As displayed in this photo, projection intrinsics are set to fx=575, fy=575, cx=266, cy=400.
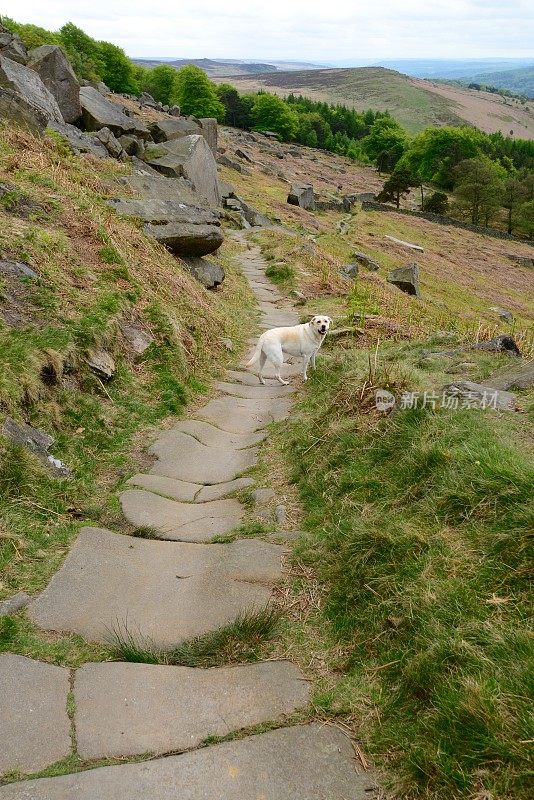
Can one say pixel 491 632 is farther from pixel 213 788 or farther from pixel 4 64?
pixel 4 64

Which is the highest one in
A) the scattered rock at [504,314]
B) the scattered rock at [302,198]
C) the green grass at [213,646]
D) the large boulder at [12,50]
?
the large boulder at [12,50]

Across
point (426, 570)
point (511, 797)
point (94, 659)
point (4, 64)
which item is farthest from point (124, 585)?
point (4, 64)

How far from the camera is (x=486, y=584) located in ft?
13.9

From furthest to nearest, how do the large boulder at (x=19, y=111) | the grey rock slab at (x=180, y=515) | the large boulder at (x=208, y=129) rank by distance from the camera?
the large boulder at (x=208, y=129)
the large boulder at (x=19, y=111)
the grey rock slab at (x=180, y=515)

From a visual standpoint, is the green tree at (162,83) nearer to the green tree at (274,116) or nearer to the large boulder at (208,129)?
the green tree at (274,116)

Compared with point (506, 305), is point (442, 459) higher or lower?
higher

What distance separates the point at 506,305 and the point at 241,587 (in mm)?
35205

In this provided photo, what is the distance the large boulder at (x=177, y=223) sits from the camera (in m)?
15.1

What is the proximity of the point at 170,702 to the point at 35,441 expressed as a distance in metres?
3.91

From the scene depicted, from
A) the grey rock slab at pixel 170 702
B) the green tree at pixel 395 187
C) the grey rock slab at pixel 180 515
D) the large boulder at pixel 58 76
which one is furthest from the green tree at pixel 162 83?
the grey rock slab at pixel 170 702

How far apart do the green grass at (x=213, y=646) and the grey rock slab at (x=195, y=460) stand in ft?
10.4

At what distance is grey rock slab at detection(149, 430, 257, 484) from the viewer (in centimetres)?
796

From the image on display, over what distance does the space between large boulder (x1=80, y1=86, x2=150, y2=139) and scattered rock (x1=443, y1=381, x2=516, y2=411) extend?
22755 millimetres

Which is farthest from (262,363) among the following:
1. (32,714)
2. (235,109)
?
(235,109)
